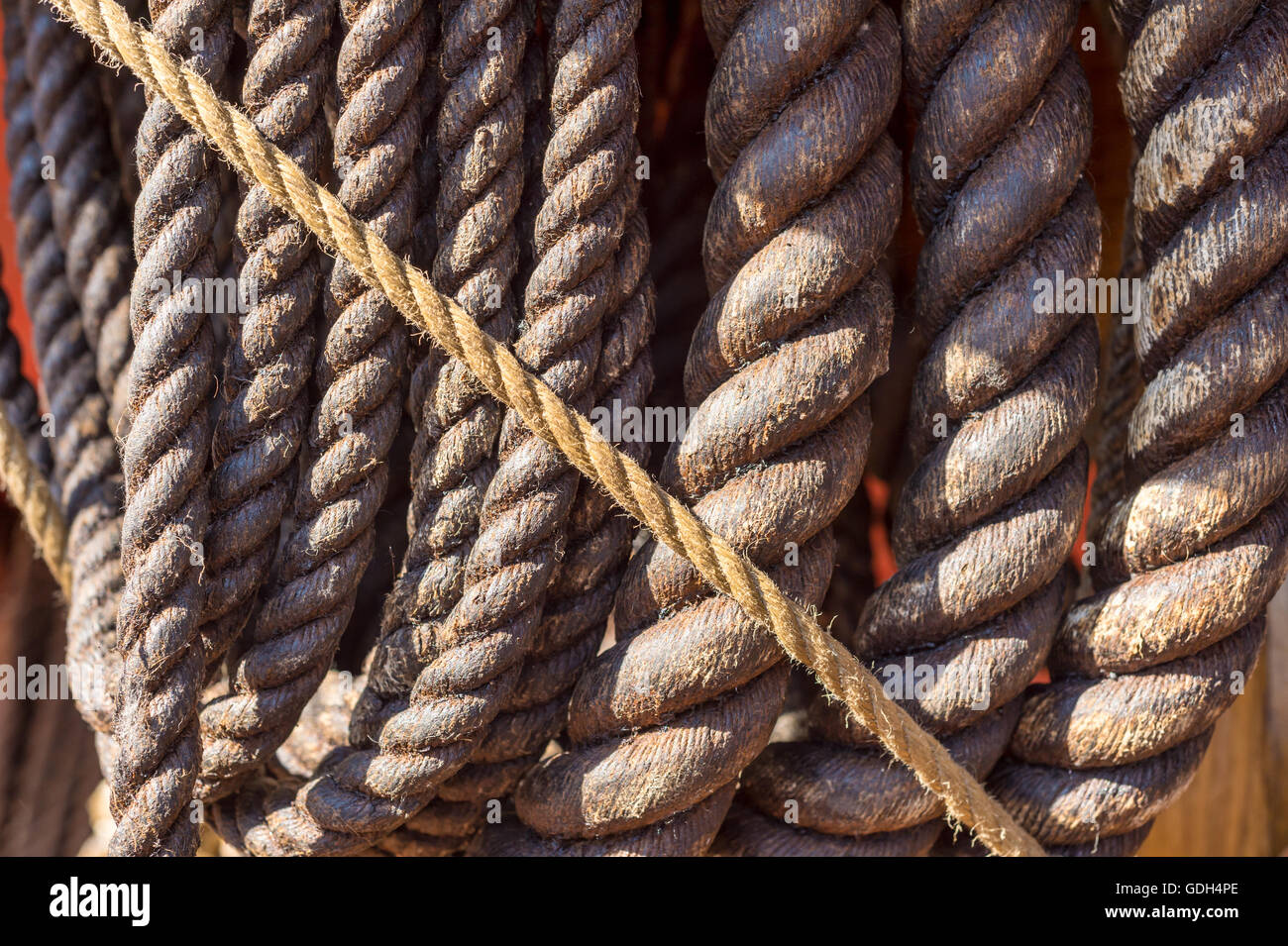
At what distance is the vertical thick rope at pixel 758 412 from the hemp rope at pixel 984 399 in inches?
1.9

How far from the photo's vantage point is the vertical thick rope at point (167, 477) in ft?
2.53

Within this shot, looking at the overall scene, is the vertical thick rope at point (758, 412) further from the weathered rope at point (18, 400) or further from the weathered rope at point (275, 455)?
the weathered rope at point (18, 400)

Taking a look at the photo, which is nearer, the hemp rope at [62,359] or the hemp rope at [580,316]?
the hemp rope at [580,316]

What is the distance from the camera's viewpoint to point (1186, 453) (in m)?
0.81

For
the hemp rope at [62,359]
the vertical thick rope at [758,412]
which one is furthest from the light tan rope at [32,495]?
the vertical thick rope at [758,412]

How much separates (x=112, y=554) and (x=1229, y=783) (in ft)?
4.15

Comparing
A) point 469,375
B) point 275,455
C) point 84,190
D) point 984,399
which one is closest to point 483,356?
point 469,375

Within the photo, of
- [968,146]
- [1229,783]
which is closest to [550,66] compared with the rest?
[968,146]

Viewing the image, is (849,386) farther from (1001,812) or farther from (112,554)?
(112,554)

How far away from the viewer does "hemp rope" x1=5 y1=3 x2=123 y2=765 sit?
95 cm

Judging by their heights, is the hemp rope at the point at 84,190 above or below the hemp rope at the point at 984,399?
above

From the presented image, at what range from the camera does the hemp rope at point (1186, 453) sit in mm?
762

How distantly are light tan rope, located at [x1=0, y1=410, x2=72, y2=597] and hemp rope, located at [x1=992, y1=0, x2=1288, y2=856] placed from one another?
910 millimetres

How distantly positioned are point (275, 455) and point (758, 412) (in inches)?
14.9
